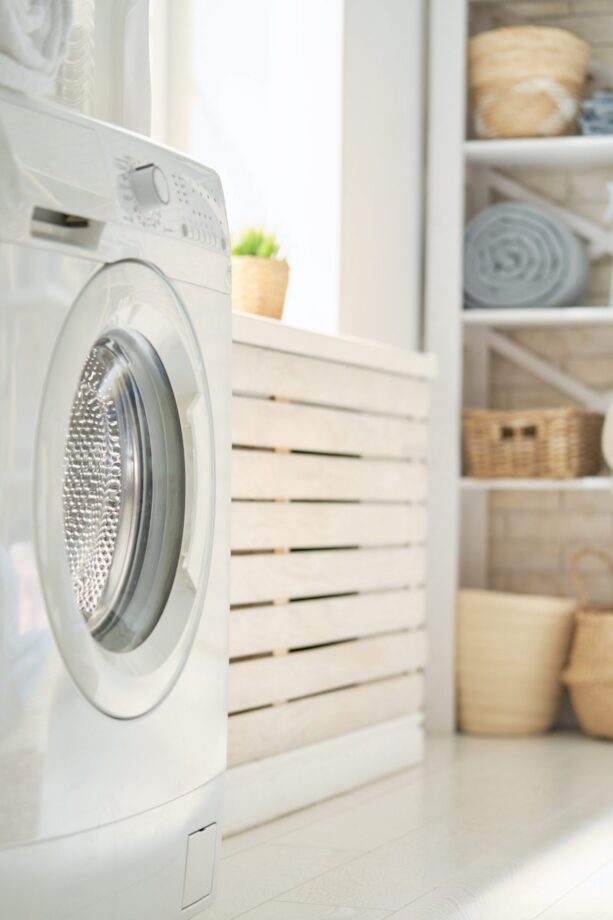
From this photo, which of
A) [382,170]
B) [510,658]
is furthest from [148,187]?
[510,658]

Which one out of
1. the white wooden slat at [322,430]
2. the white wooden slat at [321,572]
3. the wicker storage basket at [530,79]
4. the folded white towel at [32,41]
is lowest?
the white wooden slat at [321,572]

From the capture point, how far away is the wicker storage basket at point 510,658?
132 inches

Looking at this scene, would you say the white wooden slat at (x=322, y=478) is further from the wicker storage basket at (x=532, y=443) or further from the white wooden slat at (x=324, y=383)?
the wicker storage basket at (x=532, y=443)

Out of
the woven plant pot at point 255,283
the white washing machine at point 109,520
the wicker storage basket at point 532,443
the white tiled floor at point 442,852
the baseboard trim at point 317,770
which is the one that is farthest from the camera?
the wicker storage basket at point 532,443

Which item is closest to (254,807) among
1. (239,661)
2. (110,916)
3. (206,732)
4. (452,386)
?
(239,661)

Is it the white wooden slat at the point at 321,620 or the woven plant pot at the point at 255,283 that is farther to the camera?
the woven plant pot at the point at 255,283

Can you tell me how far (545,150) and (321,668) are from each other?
60.4 inches

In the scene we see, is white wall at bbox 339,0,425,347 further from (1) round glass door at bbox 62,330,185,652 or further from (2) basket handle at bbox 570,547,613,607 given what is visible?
(1) round glass door at bbox 62,330,185,652

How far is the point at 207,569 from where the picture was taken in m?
1.66

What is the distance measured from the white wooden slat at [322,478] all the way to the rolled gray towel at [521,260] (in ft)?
2.03

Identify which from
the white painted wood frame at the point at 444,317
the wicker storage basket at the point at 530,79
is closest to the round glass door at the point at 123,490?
the white painted wood frame at the point at 444,317

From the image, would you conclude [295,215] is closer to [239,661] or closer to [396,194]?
[396,194]

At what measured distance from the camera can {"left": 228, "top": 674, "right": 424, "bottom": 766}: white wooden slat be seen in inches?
92.5

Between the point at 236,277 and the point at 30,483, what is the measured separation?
4.62 ft
